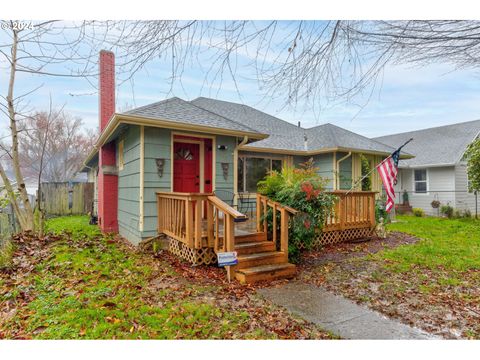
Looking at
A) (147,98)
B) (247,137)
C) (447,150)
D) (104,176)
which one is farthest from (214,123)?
(447,150)

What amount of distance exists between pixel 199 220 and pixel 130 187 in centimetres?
273

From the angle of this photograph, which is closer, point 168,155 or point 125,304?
point 125,304

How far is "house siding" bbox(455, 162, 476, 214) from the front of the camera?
1220 cm

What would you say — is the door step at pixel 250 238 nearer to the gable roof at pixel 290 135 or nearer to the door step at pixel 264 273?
the door step at pixel 264 273

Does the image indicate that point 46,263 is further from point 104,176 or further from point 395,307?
point 395,307

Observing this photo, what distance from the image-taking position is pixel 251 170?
937 cm

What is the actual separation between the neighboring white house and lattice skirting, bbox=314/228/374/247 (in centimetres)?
788

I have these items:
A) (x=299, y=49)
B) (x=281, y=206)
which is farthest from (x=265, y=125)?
(x=299, y=49)

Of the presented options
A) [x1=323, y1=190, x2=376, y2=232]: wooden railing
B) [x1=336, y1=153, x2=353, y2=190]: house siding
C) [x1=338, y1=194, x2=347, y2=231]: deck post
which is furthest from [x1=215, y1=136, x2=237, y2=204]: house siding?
[x1=336, y1=153, x2=353, y2=190]: house siding

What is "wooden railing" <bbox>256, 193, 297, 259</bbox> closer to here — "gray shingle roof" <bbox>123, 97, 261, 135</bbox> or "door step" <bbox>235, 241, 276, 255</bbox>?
"door step" <bbox>235, 241, 276, 255</bbox>

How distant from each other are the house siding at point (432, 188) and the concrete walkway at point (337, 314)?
11830 mm

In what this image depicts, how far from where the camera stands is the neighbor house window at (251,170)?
913cm

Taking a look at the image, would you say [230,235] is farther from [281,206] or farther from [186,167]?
[186,167]

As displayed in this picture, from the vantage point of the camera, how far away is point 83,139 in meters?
17.0
